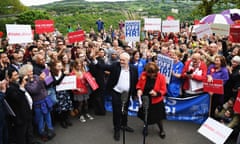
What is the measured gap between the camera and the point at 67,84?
6.48 metres

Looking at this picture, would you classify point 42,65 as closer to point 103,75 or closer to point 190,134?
point 103,75

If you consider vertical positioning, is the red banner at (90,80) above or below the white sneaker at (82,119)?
above

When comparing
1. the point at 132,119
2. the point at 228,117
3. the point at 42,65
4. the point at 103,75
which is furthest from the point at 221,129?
the point at 42,65

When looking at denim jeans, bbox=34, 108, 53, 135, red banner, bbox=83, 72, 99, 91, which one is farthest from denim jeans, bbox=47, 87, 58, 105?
red banner, bbox=83, 72, 99, 91

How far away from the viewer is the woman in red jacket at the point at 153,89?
18.7 feet

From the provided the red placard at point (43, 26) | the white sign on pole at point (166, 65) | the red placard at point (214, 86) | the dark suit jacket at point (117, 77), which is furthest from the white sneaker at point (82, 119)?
the red placard at point (43, 26)

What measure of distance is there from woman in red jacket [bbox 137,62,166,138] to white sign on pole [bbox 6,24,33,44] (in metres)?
4.54

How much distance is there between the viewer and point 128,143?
6059 millimetres

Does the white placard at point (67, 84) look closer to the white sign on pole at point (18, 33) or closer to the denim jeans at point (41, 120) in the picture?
the denim jeans at point (41, 120)

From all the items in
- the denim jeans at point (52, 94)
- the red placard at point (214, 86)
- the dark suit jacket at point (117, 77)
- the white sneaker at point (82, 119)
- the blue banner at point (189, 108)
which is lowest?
the white sneaker at point (82, 119)

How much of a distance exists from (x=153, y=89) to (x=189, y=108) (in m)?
1.68

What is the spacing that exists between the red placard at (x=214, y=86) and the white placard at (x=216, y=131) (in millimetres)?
1108

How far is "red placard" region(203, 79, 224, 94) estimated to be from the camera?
5.98 meters

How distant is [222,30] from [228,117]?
632 centimetres
